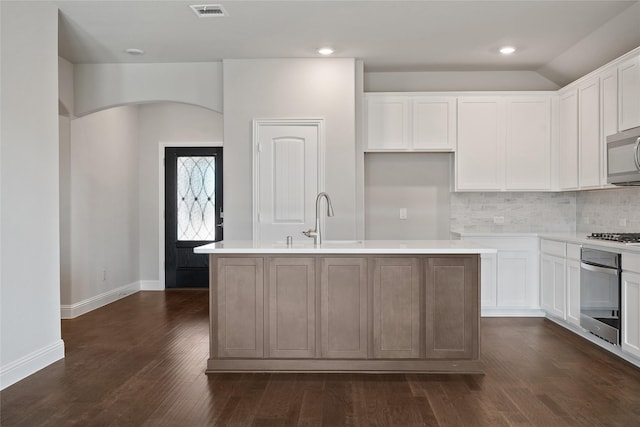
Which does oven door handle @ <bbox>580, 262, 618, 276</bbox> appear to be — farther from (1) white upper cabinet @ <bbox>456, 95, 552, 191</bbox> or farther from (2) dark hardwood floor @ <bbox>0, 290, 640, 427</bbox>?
(1) white upper cabinet @ <bbox>456, 95, 552, 191</bbox>

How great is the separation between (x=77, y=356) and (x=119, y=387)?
945mm

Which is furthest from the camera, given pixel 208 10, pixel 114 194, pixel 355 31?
pixel 114 194

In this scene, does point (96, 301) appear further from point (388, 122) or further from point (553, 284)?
point (553, 284)

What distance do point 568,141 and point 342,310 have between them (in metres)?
3.25

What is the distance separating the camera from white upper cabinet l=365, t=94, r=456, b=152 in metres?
5.73

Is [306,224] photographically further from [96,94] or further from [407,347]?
[96,94]

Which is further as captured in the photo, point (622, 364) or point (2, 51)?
point (622, 364)

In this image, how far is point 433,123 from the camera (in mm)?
5758

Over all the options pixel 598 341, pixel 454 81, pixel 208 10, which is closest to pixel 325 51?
pixel 208 10

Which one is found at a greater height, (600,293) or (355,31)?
(355,31)

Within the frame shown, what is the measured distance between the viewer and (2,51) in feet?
11.5

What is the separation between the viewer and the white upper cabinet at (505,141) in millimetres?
5707

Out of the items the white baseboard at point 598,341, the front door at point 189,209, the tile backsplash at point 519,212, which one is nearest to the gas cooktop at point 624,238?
the white baseboard at point 598,341

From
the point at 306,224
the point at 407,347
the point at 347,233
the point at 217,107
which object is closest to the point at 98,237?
the point at 217,107
